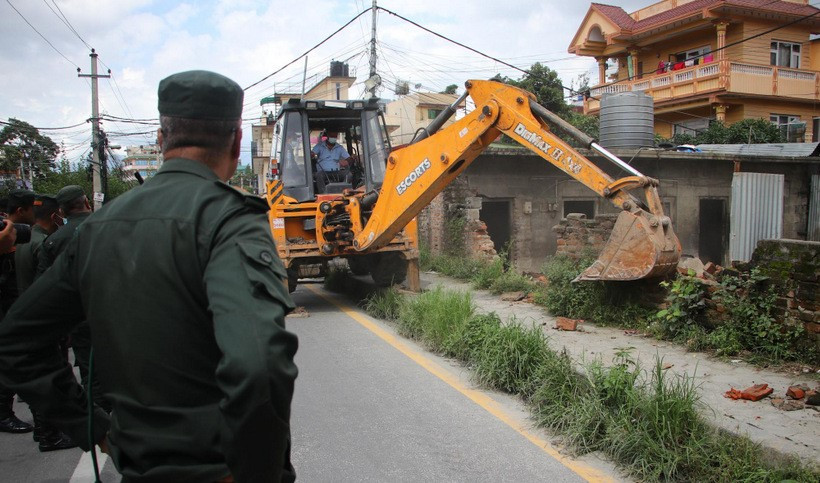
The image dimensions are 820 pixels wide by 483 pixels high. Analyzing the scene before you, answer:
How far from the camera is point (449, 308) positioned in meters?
7.45

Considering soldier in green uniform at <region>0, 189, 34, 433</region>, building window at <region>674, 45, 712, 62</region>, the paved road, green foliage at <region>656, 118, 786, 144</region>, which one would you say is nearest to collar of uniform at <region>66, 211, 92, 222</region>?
soldier in green uniform at <region>0, 189, 34, 433</region>

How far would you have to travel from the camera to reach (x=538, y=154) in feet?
24.2

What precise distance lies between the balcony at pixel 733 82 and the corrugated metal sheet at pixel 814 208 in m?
8.88

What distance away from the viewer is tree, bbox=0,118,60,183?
→ 31.2m

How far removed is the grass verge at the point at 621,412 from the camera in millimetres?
3724

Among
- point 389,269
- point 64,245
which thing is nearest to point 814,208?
point 389,269

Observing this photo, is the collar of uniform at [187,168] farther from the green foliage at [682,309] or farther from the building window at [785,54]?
the building window at [785,54]

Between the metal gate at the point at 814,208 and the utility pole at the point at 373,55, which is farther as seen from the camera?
the utility pole at the point at 373,55

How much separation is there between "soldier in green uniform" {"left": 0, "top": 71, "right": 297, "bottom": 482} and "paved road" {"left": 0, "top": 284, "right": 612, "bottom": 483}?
8.59 ft

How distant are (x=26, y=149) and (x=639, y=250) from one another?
124 feet

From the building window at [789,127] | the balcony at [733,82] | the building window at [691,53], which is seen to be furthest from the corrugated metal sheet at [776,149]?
the building window at [691,53]

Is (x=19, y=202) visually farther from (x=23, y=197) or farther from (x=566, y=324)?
(x=566, y=324)

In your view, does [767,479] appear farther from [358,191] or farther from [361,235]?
[358,191]

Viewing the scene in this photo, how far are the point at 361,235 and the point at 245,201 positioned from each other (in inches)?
305
